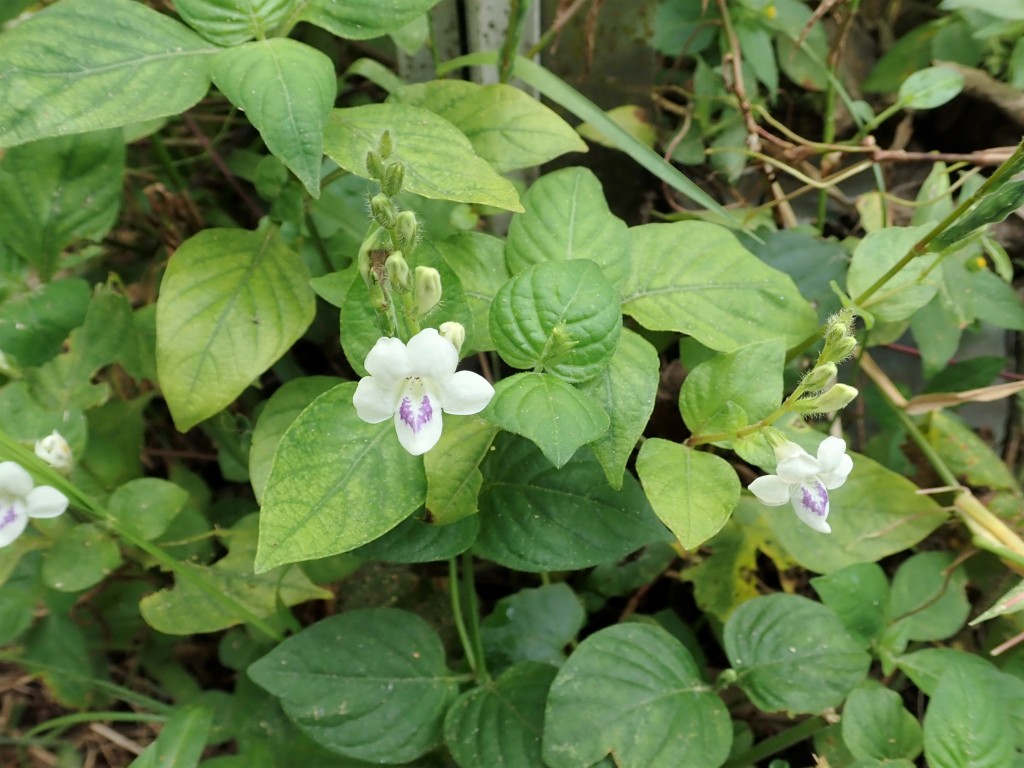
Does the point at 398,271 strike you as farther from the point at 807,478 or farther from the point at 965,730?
the point at 965,730

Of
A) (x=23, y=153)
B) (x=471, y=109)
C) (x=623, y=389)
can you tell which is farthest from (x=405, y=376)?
(x=23, y=153)

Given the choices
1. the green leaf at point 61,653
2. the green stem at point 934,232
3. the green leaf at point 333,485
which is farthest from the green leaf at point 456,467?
the green leaf at point 61,653

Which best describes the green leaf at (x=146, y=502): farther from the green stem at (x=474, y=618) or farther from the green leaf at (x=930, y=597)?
the green leaf at (x=930, y=597)

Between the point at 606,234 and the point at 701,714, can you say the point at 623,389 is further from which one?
the point at 701,714

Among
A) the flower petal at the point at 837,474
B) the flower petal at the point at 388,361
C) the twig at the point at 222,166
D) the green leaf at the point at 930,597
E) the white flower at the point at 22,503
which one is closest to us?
the flower petal at the point at 388,361

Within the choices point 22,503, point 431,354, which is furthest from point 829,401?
point 22,503

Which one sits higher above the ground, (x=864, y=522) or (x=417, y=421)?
(x=417, y=421)

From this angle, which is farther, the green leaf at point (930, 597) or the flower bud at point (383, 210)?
the green leaf at point (930, 597)
